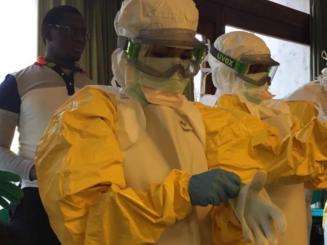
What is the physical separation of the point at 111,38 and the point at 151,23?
71.2 inches

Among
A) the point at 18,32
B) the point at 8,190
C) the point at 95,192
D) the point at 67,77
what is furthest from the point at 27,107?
the point at 18,32

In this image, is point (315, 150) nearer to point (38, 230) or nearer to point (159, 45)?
point (159, 45)

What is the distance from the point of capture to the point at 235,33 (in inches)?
91.8

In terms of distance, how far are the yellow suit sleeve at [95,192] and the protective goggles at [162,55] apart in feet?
0.72

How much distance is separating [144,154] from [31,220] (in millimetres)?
575

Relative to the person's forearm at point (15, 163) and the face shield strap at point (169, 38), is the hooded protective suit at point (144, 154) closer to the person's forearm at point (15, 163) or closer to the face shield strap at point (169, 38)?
the face shield strap at point (169, 38)

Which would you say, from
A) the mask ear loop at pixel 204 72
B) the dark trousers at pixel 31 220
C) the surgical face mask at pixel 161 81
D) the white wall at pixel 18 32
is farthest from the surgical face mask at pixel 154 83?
the white wall at pixel 18 32

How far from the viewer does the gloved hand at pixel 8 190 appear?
1537mm

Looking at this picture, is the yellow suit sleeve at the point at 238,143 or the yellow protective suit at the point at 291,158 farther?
the yellow protective suit at the point at 291,158

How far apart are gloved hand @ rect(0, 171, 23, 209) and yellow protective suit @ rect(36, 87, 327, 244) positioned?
1.37 ft

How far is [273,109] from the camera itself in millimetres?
2084

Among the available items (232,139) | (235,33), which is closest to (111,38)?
(235,33)

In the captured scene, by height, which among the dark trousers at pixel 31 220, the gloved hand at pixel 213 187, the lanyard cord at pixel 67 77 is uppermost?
the lanyard cord at pixel 67 77

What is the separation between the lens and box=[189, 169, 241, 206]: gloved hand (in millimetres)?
1094
